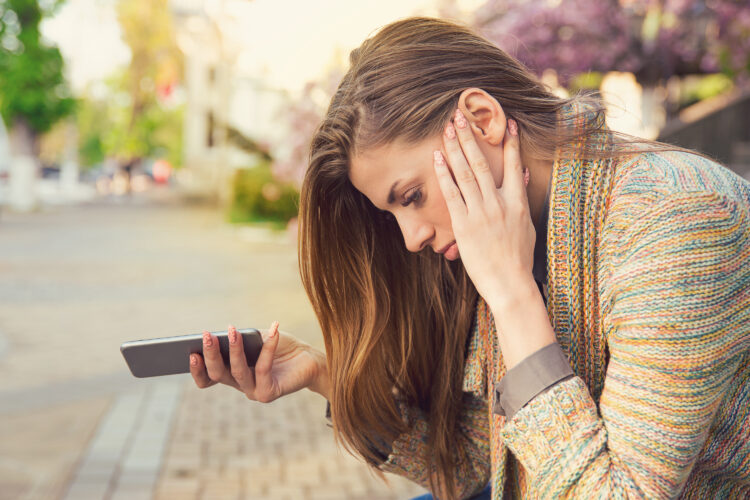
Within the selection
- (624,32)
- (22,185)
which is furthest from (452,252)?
(22,185)

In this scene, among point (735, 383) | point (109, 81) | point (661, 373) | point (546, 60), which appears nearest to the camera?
Result: point (661, 373)

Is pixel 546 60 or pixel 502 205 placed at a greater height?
pixel 546 60

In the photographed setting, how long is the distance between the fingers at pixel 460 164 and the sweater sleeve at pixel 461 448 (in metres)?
0.63

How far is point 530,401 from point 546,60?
5235mm

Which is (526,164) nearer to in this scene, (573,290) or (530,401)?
(573,290)

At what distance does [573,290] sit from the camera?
1.50 meters

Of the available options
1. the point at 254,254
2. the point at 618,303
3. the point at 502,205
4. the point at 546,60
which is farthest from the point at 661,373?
the point at 254,254

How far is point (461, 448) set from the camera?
1.93 metres

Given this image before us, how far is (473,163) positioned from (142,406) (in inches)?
148

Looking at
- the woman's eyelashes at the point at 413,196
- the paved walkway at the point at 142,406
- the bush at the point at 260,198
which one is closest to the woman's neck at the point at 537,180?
the woman's eyelashes at the point at 413,196

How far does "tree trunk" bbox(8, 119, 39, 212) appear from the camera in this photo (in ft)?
62.9

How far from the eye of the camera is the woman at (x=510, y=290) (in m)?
1.31

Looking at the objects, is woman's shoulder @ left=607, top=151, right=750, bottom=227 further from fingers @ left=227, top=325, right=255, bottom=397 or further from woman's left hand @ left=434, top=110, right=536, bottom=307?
fingers @ left=227, top=325, right=255, bottom=397

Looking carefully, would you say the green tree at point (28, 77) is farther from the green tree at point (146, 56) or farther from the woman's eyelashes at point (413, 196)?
the woman's eyelashes at point (413, 196)
